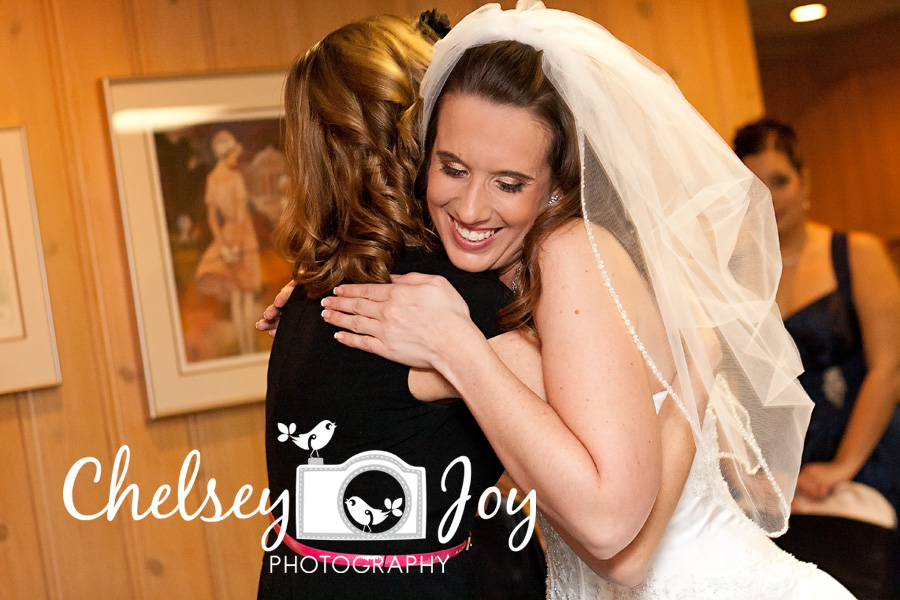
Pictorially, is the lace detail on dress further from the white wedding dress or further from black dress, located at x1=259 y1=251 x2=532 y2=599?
black dress, located at x1=259 y1=251 x2=532 y2=599

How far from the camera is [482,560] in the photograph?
1.72 metres

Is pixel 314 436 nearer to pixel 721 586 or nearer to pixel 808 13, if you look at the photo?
pixel 721 586

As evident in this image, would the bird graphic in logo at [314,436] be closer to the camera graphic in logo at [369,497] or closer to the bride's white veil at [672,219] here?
the camera graphic in logo at [369,497]

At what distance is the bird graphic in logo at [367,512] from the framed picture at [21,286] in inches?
56.8

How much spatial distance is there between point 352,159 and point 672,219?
47 centimetres

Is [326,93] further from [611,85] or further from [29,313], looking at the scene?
[29,313]

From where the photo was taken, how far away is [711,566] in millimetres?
1469

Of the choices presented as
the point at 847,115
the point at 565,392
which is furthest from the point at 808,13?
the point at 565,392

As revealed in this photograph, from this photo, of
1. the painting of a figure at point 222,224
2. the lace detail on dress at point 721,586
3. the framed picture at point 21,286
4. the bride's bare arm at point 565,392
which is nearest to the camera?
the bride's bare arm at point 565,392

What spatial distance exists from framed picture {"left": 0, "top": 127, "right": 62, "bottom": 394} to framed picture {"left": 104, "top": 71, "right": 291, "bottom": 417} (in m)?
0.23

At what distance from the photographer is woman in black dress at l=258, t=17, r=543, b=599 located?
120cm

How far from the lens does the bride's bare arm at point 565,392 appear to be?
3.50 feet

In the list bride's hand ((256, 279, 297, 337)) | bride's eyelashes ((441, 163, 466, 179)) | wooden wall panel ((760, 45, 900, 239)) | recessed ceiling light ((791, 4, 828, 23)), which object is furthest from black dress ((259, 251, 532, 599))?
wooden wall panel ((760, 45, 900, 239))

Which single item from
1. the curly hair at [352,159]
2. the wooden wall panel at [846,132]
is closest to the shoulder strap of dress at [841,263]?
the curly hair at [352,159]
